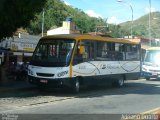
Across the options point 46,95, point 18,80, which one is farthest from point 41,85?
point 18,80

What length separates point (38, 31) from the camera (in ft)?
266

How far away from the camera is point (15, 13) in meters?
19.4

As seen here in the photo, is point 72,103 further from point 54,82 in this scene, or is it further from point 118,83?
point 118,83

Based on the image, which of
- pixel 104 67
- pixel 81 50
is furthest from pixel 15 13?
pixel 104 67

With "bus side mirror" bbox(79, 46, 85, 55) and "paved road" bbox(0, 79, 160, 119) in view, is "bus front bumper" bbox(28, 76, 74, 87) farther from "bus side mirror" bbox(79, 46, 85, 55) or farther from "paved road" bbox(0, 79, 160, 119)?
"bus side mirror" bbox(79, 46, 85, 55)

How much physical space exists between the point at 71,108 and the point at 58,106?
74 centimetres

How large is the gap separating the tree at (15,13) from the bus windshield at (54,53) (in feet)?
5.03

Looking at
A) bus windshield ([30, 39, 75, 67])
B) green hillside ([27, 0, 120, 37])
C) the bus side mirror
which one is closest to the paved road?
bus windshield ([30, 39, 75, 67])

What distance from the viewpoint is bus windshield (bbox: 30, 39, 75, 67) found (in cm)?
2050

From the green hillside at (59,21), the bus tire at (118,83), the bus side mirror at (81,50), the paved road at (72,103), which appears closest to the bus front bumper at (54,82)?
the paved road at (72,103)

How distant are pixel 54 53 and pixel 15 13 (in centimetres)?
275

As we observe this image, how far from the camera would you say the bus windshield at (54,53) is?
20.5m

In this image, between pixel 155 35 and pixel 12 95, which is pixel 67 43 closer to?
pixel 12 95

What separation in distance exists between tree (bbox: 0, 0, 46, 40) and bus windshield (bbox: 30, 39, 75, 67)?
1534 millimetres
